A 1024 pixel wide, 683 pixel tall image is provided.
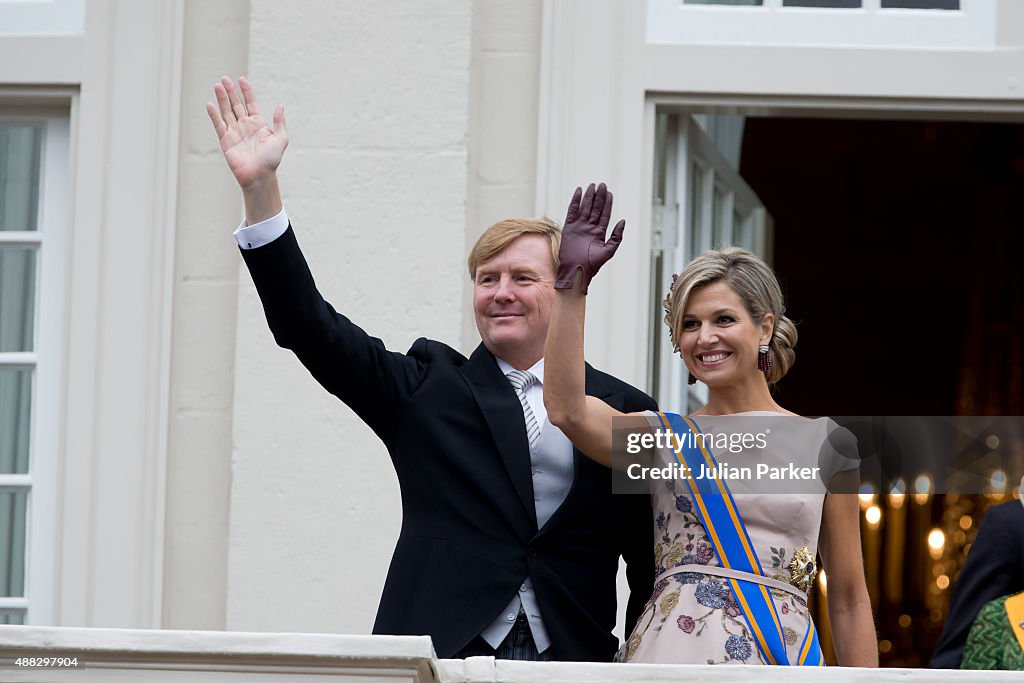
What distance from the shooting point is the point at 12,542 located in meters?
5.02

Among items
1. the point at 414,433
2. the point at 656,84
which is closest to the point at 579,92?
the point at 656,84

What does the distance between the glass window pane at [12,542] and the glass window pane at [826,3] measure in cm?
272

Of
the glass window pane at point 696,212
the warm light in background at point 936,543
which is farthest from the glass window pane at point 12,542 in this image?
the warm light in background at point 936,543

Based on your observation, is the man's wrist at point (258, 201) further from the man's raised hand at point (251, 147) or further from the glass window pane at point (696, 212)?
the glass window pane at point (696, 212)

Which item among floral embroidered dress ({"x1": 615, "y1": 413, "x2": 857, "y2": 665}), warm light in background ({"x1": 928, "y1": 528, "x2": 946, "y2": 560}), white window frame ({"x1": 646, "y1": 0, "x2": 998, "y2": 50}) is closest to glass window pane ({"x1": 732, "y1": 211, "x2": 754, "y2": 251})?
white window frame ({"x1": 646, "y1": 0, "x2": 998, "y2": 50})

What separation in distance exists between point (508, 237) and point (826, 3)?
79.3 inches

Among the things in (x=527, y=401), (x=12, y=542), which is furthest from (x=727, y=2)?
(x=12, y=542)

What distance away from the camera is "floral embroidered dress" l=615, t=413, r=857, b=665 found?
10.5 ft

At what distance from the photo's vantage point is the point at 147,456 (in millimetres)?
4871

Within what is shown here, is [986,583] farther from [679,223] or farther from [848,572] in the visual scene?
[679,223]

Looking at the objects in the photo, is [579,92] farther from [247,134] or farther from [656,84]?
[247,134]

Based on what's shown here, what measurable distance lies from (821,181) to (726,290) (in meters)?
7.11

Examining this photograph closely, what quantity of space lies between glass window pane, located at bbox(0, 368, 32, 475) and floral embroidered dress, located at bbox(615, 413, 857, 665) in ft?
7.88

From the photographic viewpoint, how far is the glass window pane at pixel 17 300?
5102 millimetres
